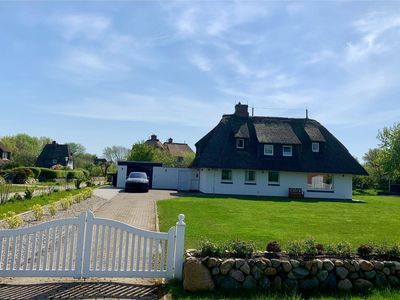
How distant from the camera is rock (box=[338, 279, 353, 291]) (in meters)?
6.33

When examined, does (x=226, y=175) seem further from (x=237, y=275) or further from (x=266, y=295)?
(x=266, y=295)

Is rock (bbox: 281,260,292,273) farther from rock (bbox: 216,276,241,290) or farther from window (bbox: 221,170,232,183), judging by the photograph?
window (bbox: 221,170,232,183)

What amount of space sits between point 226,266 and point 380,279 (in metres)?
2.78

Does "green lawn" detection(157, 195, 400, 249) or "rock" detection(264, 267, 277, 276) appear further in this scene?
"green lawn" detection(157, 195, 400, 249)

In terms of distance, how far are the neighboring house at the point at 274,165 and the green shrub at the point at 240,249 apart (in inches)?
983

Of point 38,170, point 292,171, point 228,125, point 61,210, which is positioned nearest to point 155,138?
point 38,170

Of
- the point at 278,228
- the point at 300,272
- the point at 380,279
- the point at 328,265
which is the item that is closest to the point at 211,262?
the point at 300,272

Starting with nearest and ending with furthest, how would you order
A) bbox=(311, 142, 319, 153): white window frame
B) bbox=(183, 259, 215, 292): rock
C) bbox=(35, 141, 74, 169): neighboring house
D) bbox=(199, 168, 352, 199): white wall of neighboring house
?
bbox=(183, 259, 215, 292): rock < bbox=(199, 168, 352, 199): white wall of neighboring house < bbox=(311, 142, 319, 153): white window frame < bbox=(35, 141, 74, 169): neighboring house

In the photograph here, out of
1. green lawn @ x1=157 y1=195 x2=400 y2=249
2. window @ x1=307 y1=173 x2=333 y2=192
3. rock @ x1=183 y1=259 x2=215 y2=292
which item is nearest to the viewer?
rock @ x1=183 y1=259 x2=215 y2=292

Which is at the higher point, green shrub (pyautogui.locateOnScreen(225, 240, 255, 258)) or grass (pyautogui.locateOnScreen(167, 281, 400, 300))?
green shrub (pyautogui.locateOnScreen(225, 240, 255, 258))

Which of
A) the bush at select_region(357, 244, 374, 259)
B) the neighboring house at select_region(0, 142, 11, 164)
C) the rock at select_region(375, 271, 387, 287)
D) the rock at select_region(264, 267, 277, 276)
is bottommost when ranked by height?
the rock at select_region(375, 271, 387, 287)

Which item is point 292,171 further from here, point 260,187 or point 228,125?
point 228,125

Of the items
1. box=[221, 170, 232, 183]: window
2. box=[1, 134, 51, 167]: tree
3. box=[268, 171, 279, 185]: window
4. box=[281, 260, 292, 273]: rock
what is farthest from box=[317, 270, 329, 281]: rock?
box=[1, 134, 51, 167]: tree

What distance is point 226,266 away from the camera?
6176 mm
